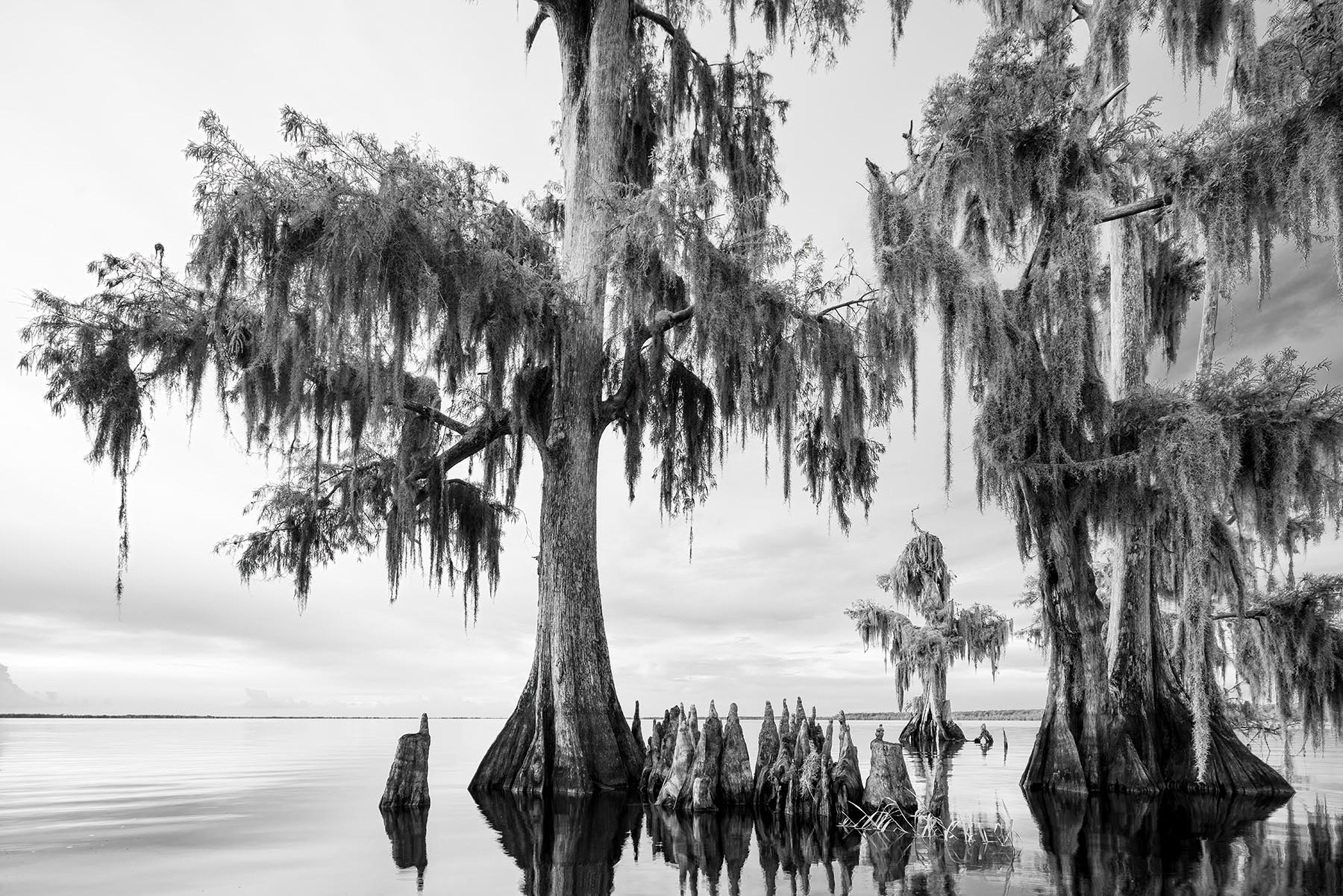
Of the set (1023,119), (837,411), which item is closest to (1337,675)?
(837,411)

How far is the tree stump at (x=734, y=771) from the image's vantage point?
1154cm

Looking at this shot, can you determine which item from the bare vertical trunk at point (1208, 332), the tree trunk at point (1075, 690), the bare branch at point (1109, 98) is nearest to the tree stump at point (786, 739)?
the tree trunk at point (1075, 690)

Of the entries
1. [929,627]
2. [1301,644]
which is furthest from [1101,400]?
[929,627]

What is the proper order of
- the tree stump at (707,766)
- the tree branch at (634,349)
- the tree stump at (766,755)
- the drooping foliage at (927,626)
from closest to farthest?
the tree stump at (707,766), the tree stump at (766,755), the tree branch at (634,349), the drooping foliage at (927,626)

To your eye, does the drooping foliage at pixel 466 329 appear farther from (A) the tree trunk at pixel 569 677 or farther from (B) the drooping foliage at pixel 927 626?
(B) the drooping foliage at pixel 927 626

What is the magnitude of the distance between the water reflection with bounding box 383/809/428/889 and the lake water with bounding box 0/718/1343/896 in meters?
0.04

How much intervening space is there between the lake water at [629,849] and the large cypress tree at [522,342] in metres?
2.66

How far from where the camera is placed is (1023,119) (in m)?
12.8

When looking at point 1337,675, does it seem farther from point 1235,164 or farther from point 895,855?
point 895,855

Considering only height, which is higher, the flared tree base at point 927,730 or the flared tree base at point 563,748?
the flared tree base at point 563,748

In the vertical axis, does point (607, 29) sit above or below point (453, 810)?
above

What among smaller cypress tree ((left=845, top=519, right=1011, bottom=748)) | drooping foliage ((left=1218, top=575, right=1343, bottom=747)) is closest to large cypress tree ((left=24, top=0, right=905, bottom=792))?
drooping foliage ((left=1218, top=575, right=1343, bottom=747))

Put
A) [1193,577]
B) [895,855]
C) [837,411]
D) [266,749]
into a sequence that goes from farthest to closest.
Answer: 1. [266,749]
2. [837,411]
3. [1193,577]
4. [895,855]

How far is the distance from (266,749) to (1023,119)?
34860 millimetres
